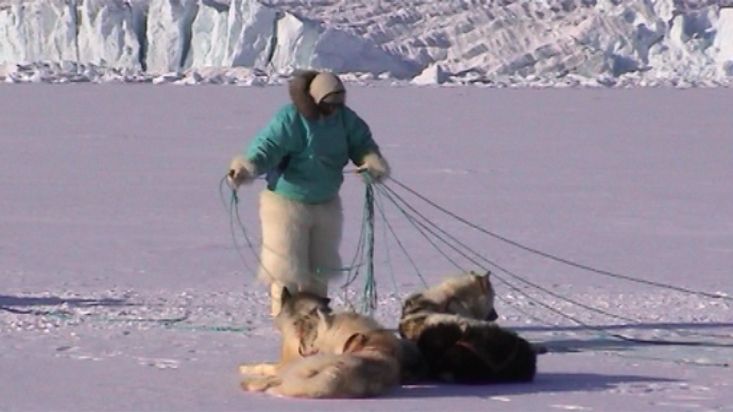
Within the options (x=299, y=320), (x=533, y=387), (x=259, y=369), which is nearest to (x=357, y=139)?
(x=299, y=320)

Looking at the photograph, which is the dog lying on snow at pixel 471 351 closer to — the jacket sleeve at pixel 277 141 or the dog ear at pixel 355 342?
the dog ear at pixel 355 342

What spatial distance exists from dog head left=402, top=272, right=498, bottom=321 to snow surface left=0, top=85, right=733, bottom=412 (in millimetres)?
294

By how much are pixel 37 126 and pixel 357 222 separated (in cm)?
846

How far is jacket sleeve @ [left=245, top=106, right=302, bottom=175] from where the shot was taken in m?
5.40

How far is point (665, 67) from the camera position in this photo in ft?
91.7

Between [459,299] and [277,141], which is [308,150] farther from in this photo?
[459,299]

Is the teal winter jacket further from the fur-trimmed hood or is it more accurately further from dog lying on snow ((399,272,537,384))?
dog lying on snow ((399,272,537,384))

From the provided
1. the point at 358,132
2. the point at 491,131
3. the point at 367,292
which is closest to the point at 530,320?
the point at 367,292

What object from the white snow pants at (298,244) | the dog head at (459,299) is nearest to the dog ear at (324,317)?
the dog head at (459,299)

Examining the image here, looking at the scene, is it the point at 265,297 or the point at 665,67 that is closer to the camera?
the point at 265,297

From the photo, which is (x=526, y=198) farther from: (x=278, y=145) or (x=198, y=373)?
(x=198, y=373)

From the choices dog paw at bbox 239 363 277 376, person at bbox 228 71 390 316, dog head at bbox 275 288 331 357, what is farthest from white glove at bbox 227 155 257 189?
dog paw at bbox 239 363 277 376

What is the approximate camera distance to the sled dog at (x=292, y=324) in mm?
4656

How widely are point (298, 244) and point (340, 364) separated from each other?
1237 millimetres
